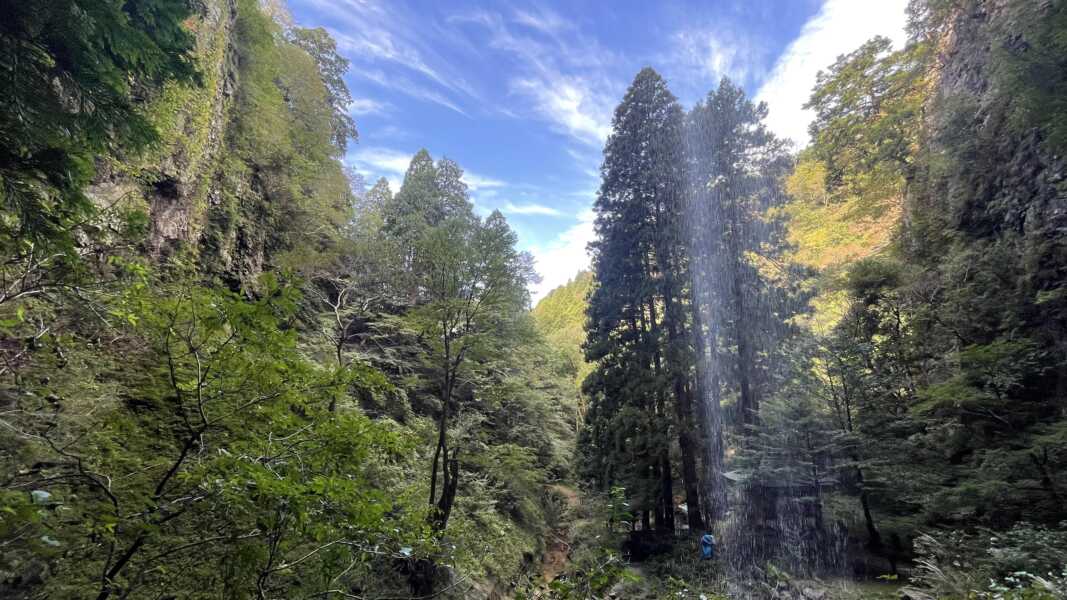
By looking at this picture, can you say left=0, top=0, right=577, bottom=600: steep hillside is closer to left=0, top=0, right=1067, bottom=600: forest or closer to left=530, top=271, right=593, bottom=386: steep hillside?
left=0, top=0, right=1067, bottom=600: forest

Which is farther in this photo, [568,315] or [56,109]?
[568,315]

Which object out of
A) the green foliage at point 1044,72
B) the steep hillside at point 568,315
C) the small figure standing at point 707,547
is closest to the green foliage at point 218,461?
the green foliage at point 1044,72

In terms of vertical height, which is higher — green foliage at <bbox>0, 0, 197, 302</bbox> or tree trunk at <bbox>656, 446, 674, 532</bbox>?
green foliage at <bbox>0, 0, 197, 302</bbox>

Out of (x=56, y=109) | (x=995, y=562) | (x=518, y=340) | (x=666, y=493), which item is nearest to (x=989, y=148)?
(x=995, y=562)

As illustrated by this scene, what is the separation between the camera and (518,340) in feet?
32.4

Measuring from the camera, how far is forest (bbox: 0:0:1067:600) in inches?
82.7

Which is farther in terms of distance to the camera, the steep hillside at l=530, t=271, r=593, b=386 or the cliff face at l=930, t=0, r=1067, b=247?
the steep hillside at l=530, t=271, r=593, b=386

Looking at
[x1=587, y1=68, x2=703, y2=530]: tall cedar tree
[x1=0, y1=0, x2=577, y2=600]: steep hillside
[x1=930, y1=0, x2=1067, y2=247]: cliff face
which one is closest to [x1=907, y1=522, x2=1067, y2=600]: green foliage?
[x1=930, y1=0, x2=1067, y2=247]: cliff face

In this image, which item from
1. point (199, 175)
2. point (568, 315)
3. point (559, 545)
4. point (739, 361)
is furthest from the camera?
point (568, 315)

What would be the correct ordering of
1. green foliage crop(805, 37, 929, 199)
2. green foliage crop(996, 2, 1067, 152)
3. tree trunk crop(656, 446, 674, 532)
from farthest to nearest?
tree trunk crop(656, 446, 674, 532), green foliage crop(805, 37, 929, 199), green foliage crop(996, 2, 1067, 152)

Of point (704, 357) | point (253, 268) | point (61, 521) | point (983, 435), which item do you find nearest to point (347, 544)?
point (61, 521)

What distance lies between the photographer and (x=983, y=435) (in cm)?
704

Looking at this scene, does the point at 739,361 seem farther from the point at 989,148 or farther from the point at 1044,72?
the point at 1044,72

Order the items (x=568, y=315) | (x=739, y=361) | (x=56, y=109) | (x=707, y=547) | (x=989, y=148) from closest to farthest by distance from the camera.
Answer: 1. (x=56, y=109)
2. (x=989, y=148)
3. (x=707, y=547)
4. (x=739, y=361)
5. (x=568, y=315)
